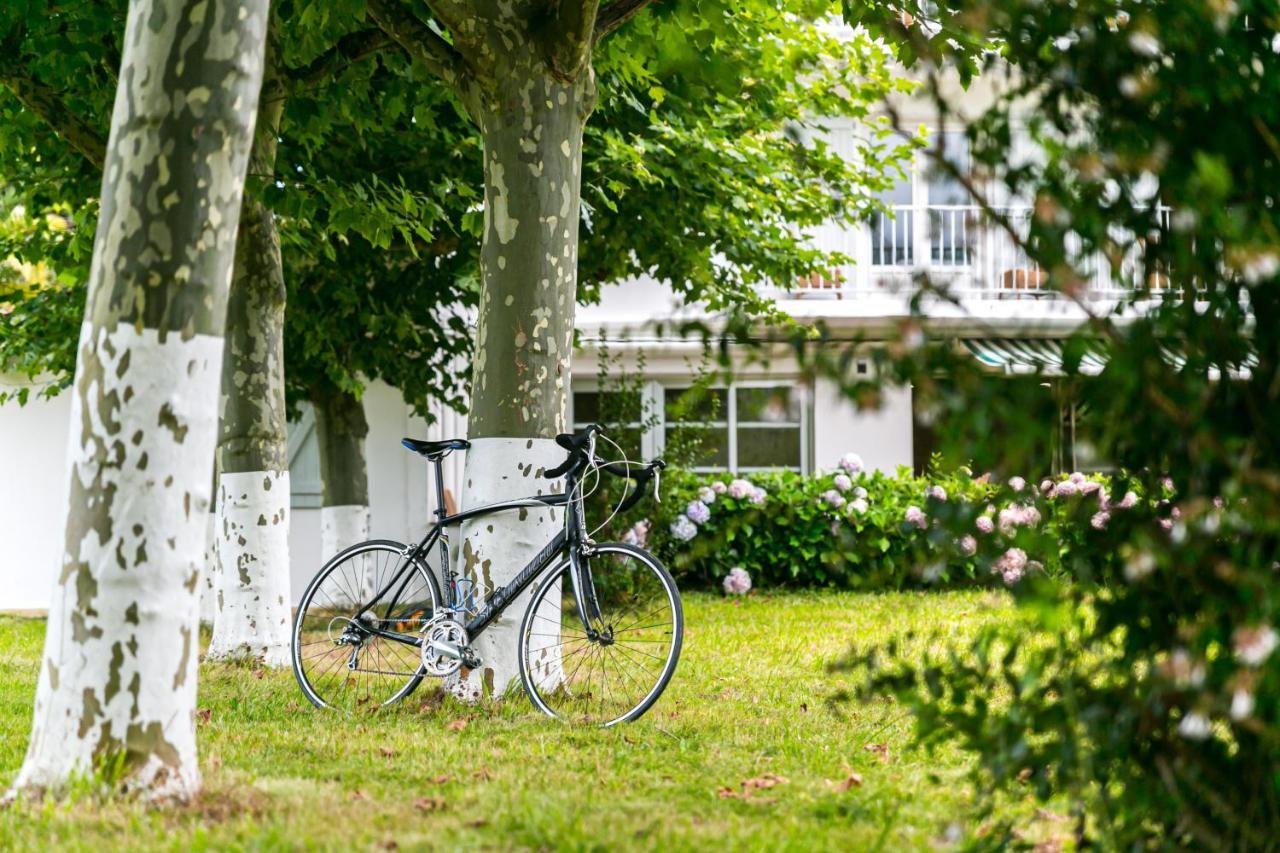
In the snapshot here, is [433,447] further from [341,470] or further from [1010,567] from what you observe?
[341,470]

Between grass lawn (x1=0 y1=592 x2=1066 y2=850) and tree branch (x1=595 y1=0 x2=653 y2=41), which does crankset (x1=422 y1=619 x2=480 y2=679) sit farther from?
tree branch (x1=595 y1=0 x2=653 y2=41)

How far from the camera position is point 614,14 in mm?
6789

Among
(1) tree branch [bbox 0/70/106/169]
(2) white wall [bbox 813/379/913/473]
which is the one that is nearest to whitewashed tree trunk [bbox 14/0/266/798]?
(1) tree branch [bbox 0/70/106/169]

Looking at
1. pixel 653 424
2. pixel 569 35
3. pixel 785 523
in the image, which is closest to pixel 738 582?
pixel 785 523

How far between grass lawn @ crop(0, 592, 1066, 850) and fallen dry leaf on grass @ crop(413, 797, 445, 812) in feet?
0.05

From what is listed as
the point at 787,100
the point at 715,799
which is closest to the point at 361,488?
the point at 787,100

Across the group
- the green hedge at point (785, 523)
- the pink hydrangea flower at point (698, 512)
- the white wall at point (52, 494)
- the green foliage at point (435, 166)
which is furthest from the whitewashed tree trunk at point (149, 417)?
the white wall at point (52, 494)

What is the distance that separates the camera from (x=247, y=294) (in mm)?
8445

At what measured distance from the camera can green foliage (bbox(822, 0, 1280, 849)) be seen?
2.61 metres

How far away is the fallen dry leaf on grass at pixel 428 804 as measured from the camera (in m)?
4.11

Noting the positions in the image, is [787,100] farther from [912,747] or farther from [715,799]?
[912,747]

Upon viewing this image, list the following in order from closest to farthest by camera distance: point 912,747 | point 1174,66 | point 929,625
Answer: point 1174,66
point 912,747
point 929,625

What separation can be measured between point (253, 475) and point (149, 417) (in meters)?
4.71

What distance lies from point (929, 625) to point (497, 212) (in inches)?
242
